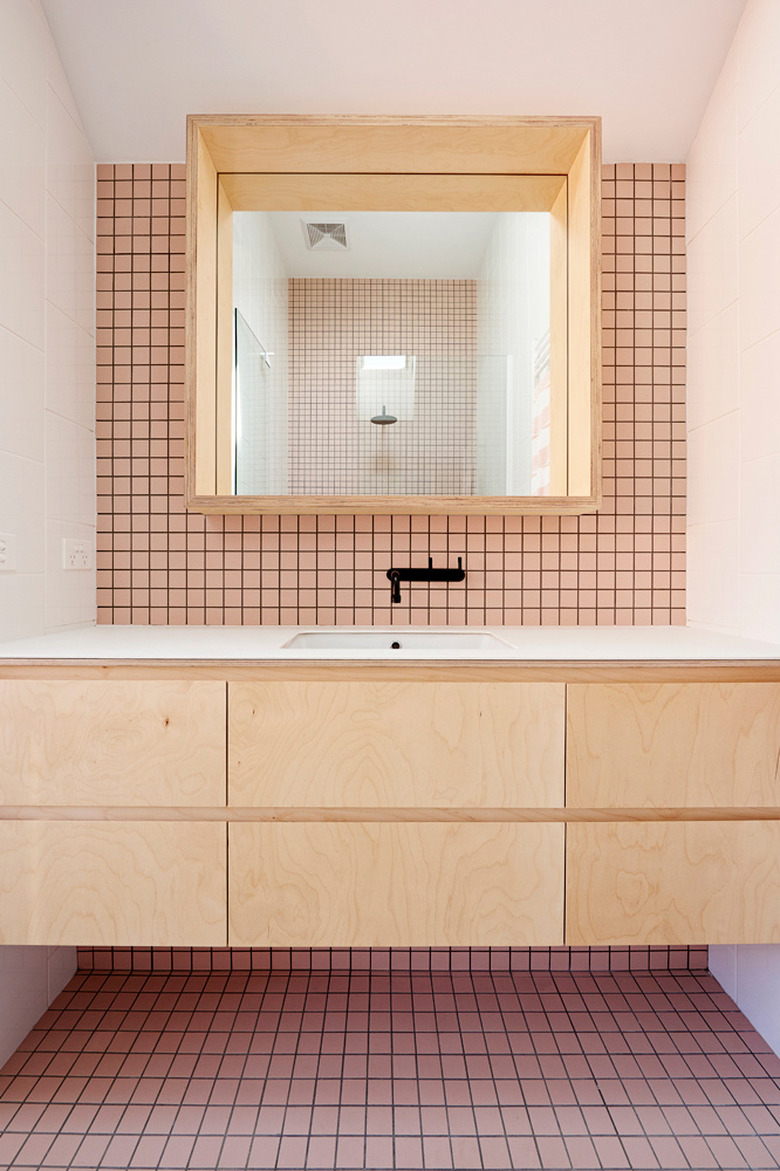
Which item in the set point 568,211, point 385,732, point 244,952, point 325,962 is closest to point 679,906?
point 385,732

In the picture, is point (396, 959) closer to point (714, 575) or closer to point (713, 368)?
point (714, 575)

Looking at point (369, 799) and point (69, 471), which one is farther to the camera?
point (69, 471)

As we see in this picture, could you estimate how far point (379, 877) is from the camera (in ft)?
4.56

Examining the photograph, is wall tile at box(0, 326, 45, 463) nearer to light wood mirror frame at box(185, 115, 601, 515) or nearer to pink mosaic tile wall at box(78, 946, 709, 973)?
light wood mirror frame at box(185, 115, 601, 515)

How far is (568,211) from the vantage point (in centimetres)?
192

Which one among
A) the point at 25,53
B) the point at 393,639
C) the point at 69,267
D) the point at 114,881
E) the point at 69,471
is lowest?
the point at 114,881

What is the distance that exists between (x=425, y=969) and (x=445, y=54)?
7.65 feet

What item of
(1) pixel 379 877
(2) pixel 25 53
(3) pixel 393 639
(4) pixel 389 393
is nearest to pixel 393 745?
→ (1) pixel 379 877

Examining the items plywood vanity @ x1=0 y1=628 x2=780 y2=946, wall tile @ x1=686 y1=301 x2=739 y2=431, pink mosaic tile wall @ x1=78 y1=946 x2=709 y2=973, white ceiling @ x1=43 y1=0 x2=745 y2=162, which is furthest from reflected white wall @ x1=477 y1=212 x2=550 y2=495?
pink mosaic tile wall @ x1=78 y1=946 x2=709 y2=973

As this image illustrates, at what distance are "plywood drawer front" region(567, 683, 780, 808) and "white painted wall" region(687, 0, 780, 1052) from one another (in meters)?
0.31

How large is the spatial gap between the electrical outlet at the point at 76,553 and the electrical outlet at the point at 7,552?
0.22 metres

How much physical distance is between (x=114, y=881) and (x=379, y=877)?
512 millimetres

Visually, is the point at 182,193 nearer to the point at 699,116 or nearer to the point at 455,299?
the point at 455,299

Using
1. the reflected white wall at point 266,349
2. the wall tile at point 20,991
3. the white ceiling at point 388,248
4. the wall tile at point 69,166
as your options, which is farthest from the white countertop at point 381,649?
the wall tile at point 69,166
